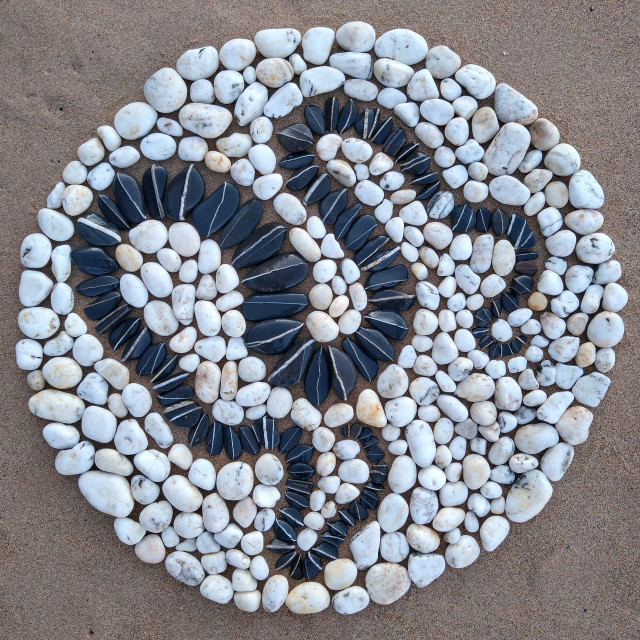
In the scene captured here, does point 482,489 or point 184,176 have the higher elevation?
point 184,176

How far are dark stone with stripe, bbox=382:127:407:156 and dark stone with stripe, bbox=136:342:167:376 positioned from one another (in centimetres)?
71

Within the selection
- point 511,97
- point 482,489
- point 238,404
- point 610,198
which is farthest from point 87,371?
point 610,198

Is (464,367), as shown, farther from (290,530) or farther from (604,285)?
(290,530)

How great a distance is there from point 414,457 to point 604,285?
0.62m

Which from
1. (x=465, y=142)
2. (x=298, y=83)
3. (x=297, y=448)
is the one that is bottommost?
(x=297, y=448)

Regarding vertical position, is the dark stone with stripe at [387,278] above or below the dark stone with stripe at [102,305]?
above

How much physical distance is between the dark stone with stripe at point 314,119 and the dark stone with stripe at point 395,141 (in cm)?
16

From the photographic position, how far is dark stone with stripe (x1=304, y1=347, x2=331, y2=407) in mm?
1321

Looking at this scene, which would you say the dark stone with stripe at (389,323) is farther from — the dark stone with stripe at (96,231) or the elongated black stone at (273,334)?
the dark stone with stripe at (96,231)

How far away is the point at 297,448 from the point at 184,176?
69 cm

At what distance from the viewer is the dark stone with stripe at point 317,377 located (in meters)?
1.32

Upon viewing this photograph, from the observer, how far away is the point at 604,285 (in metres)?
1.35

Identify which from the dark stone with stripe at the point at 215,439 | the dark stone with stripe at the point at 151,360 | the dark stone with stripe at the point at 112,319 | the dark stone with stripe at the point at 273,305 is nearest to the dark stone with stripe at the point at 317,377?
the dark stone with stripe at the point at 273,305

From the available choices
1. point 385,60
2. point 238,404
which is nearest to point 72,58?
point 385,60
